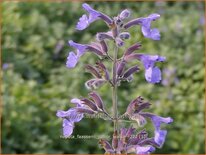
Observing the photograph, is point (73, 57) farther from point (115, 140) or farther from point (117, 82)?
point (115, 140)

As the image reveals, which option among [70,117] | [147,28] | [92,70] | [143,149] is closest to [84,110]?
[70,117]

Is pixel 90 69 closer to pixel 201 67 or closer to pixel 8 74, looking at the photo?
pixel 8 74

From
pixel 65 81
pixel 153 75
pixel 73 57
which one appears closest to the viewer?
pixel 153 75

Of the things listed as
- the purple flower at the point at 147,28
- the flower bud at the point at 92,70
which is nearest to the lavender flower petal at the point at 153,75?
the purple flower at the point at 147,28

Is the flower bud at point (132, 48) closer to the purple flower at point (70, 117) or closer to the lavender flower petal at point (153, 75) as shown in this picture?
the lavender flower petal at point (153, 75)

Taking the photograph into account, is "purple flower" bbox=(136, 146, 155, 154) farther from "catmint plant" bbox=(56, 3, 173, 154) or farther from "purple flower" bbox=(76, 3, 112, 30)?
"purple flower" bbox=(76, 3, 112, 30)

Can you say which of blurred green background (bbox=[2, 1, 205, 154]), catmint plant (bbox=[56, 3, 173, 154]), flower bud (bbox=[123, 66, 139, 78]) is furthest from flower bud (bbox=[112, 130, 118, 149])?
blurred green background (bbox=[2, 1, 205, 154])
